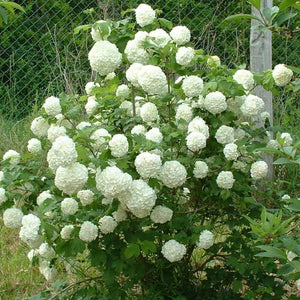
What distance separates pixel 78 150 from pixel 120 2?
4311 mm

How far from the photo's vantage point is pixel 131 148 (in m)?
2.52

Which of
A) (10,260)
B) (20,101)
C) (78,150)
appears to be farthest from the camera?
(20,101)

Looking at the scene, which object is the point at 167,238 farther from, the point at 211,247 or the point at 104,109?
the point at 104,109

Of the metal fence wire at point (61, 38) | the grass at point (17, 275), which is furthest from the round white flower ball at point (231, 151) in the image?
the metal fence wire at point (61, 38)

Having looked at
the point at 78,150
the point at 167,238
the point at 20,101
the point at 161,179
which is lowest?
the point at 20,101

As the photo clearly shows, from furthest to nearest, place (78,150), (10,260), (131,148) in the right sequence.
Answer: (10,260) → (131,148) → (78,150)

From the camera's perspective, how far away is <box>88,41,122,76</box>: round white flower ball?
2.62 m

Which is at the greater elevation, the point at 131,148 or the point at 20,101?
the point at 131,148

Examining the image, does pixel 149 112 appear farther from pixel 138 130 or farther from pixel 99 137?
pixel 99 137

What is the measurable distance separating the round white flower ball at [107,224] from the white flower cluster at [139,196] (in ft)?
0.76

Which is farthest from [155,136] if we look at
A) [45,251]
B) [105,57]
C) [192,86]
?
[45,251]

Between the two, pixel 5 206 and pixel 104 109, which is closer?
pixel 5 206

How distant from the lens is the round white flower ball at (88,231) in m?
2.53

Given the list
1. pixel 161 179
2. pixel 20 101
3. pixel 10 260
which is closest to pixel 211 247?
pixel 161 179
